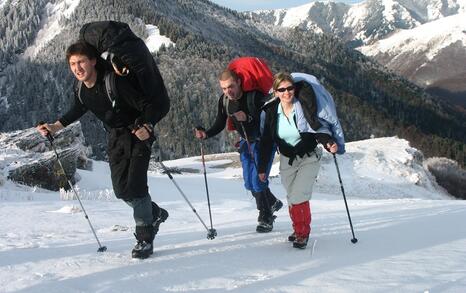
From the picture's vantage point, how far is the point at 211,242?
5.86 m

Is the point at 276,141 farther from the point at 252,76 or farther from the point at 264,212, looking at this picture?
the point at 264,212

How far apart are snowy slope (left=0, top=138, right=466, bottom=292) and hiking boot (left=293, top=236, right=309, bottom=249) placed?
0.09 meters

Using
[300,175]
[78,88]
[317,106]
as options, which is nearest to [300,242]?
[300,175]

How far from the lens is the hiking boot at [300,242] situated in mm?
5633

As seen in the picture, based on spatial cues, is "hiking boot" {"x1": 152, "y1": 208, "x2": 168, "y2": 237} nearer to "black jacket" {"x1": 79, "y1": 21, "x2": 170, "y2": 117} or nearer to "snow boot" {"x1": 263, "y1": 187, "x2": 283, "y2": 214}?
"black jacket" {"x1": 79, "y1": 21, "x2": 170, "y2": 117}

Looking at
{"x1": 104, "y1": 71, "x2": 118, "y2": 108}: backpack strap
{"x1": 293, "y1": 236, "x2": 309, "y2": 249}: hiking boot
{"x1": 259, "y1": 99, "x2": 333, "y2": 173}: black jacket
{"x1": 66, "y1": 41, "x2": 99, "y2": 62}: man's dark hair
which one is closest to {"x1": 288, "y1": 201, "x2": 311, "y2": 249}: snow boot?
{"x1": 293, "y1": 236, "x2": 309, "y2": 249}: hiking boot

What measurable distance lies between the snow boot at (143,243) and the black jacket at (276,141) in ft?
5.29

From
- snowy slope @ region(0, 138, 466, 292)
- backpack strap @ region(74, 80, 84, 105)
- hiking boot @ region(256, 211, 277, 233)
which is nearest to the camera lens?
snowy slope @ region(0, 138, 466, 292)

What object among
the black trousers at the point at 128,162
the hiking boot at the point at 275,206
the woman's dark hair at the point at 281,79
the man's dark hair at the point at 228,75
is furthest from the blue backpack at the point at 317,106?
the black trousers at the point at 128,162

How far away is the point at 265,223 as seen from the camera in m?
6.62

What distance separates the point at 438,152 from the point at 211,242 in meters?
103

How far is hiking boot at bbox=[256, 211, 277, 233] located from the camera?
259 inches

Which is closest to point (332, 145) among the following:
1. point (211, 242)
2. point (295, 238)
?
point (295, 238)

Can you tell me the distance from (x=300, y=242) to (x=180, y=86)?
4895 inches
